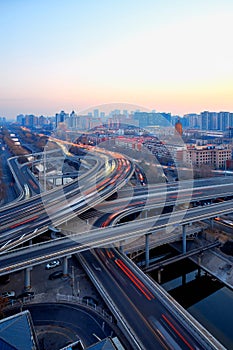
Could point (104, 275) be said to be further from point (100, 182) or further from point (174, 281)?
point (100, 182)

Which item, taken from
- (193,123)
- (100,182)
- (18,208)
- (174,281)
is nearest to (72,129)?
(193,123)

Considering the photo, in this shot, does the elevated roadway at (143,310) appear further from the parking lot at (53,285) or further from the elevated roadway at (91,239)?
the elevated roadway at (91,239)

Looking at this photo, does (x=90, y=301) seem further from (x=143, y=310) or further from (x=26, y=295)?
(x=26, y=295)

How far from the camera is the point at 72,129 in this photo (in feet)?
163

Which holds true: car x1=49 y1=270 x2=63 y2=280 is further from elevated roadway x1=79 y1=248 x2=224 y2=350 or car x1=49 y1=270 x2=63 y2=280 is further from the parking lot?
elevated roadway x1=79 y1=248 x2=224 y2=350

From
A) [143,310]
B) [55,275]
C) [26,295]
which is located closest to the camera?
[143,310]

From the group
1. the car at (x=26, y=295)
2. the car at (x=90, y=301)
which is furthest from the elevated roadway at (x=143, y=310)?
the car at (x=26, y=295)

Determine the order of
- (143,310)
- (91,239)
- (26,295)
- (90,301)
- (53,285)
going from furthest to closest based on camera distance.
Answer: (91,239), (53,285), (26,295), (90,301), (143,310)

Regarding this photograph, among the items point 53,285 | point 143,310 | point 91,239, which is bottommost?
point 53,285

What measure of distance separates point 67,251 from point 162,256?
4278 millimetres

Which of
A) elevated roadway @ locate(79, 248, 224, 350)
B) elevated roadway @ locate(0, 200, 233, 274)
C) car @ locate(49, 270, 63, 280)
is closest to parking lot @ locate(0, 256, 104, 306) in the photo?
car @ locate(49, 270, 63, 280)

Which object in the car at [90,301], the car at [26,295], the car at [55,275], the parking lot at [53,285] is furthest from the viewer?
the car at [55,275]

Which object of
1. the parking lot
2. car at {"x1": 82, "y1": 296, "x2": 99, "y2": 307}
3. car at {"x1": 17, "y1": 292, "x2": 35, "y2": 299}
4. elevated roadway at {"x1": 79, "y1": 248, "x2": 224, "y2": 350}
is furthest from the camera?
the parking lot

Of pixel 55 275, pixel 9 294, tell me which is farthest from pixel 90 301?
pixel 9 294
